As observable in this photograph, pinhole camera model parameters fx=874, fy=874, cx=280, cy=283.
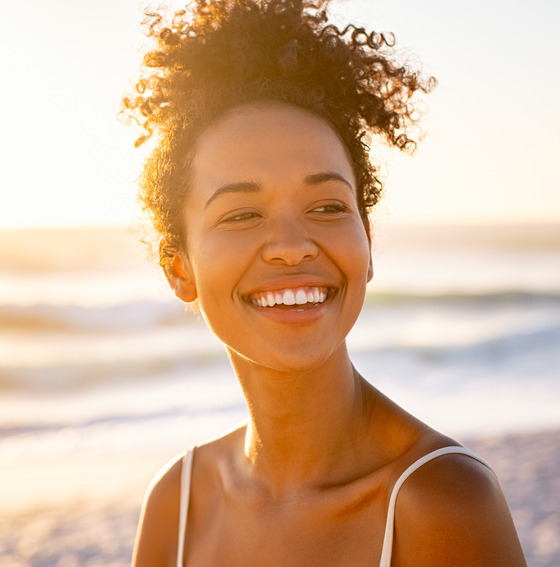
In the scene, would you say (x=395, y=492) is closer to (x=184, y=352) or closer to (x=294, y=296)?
(x=294, y=296)

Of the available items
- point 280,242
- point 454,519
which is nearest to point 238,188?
point 280,242

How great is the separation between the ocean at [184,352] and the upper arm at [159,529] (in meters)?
0.84

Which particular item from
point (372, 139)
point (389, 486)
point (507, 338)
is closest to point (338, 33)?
point (372, 139)

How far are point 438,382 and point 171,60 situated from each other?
927 cm

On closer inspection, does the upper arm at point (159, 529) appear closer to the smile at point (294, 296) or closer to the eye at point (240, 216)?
the smile at point (294, 296)

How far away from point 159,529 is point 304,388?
799 mm

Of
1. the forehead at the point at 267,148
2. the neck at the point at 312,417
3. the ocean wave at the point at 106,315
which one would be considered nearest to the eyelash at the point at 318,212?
the forehead at the point at 267,148

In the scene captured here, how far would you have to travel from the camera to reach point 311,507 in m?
2.75

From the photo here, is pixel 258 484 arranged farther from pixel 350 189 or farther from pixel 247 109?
pixel 247 109

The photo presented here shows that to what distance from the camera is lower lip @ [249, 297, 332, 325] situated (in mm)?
2586

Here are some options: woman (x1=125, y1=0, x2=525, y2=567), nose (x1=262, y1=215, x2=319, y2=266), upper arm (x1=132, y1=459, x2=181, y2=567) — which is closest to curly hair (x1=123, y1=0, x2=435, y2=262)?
woman (x1=125, y1=0, x2=525, y2=567)

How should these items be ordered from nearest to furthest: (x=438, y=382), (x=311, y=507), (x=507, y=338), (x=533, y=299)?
(x=311, y=507) → (x=438, y=382) → (x=507, y=338) → (x=533, y=299)

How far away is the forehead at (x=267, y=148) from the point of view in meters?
2.62

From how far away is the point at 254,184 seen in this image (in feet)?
8.60
